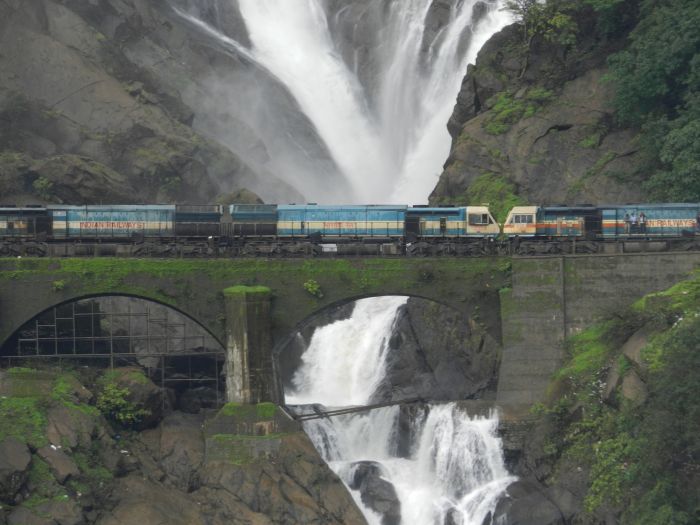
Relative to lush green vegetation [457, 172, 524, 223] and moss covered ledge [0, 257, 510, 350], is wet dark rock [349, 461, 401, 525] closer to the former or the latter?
moss covered ledge [0, 257, 510, 350]

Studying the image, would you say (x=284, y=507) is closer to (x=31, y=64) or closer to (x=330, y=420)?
(x=330, y=420)

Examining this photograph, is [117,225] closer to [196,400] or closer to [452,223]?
[196,400]

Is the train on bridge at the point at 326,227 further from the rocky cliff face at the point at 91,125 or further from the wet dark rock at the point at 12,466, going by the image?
the wet dark rock at the point at 12,466

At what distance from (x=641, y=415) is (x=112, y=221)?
33.8 metres

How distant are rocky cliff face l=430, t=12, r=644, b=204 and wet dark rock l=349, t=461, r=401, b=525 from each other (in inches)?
919

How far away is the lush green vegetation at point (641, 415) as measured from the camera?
5281 centimetres

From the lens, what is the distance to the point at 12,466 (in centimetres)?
5959

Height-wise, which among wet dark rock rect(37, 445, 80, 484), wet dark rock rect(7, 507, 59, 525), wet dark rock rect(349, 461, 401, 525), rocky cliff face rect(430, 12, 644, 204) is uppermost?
rocky cliff face rect(430, 12, 644, 204)

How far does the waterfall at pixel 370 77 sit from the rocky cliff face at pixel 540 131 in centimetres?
1554

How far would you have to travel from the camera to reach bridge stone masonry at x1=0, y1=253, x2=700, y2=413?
6794 cm

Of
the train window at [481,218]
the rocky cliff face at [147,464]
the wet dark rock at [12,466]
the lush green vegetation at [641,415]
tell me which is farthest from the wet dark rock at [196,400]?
the lush green vegetation at [641,415]

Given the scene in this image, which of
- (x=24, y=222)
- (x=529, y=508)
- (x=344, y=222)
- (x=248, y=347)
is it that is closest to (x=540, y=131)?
(x=344, y=222)

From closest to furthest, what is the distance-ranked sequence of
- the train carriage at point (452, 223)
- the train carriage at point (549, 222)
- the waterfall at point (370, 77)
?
1. the train carriage at point (549, 222)
2. the train carriage at point (452, 223)
3. the waterfall at point (370, 77)

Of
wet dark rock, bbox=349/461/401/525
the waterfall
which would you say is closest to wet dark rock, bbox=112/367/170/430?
wet dark rock, bbox=349/461/401/525
